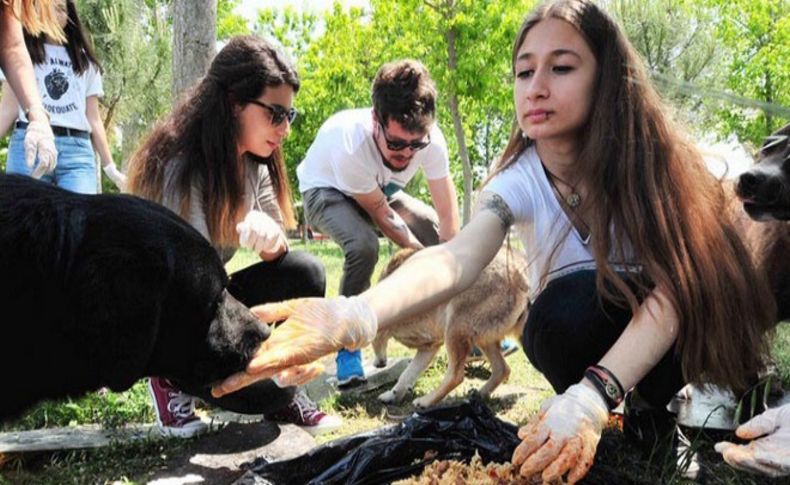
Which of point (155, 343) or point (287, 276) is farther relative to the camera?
point (287, 276)

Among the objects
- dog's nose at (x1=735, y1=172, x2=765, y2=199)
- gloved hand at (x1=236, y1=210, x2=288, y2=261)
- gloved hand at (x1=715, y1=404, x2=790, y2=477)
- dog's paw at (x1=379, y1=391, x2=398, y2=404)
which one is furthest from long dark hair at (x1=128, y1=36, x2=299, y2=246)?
gloved hand at (x1=715, y1=404, x2=790, y2=477)

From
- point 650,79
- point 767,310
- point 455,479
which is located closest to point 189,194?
point 455,479

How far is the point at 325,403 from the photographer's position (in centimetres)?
356

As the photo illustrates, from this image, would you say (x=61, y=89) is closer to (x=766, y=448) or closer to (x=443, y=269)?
(x=443, y=269)

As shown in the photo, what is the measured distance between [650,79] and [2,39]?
107 inches

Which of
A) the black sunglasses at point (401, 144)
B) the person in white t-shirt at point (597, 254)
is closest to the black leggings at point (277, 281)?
the person in white t-shirt at point (597, 254)

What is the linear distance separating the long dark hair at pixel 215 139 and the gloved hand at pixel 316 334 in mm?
1119

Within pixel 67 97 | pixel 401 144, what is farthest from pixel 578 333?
pixel 67 97

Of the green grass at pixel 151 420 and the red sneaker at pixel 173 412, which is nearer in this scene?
the green grass at pixel 151 420

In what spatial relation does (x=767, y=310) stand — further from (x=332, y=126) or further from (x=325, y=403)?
(x=332, y=126)

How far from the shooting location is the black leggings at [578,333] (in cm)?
219

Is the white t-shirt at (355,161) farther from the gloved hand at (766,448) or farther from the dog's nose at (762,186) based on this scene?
the gloved hand at (766,448)

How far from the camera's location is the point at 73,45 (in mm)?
3795

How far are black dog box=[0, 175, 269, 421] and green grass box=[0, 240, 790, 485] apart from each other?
33.6 inches
